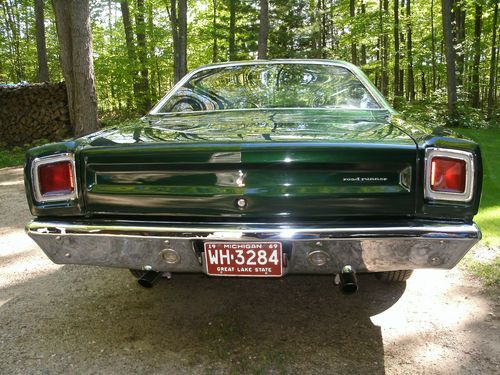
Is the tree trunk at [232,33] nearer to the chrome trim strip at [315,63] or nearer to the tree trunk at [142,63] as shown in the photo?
the tree trunk at [142,63]

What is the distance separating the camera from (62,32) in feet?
27.6

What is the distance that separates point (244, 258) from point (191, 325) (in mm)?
787

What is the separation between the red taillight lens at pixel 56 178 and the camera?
2.04 meters

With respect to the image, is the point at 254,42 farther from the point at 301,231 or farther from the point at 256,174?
the point at 301,231

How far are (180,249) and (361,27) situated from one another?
20.1 metres

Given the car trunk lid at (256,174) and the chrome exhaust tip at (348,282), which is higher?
the car trunk lid at (256,174)

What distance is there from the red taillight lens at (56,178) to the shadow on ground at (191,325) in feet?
2.78

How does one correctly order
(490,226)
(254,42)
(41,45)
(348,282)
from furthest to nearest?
(254,42) → (41,45) → (490,226) → (348,282)

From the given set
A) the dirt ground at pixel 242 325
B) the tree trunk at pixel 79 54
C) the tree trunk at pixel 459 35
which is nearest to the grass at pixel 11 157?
the tree trunk at pixel 79 54

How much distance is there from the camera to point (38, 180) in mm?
2068

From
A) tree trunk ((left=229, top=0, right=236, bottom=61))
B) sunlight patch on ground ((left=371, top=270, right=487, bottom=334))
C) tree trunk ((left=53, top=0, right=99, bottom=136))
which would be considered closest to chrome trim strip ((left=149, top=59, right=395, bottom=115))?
sunlight patch on ground ((left=371, top=270, right=487, bottom=334))

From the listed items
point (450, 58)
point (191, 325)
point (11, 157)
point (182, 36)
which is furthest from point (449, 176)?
point (450, 58)

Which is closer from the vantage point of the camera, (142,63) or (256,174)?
(256,174)

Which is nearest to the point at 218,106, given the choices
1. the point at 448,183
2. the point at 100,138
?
the point at 100,138
